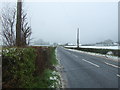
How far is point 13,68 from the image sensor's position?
15.2ft

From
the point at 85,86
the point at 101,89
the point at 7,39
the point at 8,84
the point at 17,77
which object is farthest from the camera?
the point at 7,39

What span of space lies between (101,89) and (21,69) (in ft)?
12.6

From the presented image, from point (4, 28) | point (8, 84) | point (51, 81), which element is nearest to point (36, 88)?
point (51, 81)

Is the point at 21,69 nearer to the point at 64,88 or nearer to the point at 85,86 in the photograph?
the point at 64,88

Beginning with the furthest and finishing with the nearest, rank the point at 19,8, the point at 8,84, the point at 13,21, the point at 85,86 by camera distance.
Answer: the point at 13,21, the point at 19,8, the point at 85,86, the point at 8,84

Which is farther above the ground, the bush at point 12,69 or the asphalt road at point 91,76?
the bush at point 12,69

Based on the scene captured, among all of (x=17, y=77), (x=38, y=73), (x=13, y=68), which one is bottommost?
(x=38, y=73)

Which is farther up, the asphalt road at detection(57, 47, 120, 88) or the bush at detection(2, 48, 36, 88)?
the bush at detection(2, 48, 36, 88)

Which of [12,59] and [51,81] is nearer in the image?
[12,59]

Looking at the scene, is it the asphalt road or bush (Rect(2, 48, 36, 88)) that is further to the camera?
the asphalt road

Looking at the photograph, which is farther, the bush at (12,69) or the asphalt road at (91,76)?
the asphalt road at (91,76)

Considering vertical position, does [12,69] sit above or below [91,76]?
above

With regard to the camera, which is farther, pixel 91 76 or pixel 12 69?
pixel 91 76

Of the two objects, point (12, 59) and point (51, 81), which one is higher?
point (12, 59)
